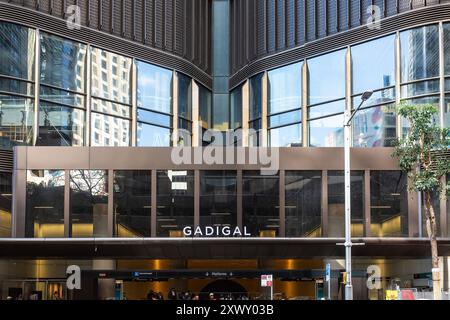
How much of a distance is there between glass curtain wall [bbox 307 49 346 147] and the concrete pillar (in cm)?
1402

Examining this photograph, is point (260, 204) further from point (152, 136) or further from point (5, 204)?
point (5, 204)

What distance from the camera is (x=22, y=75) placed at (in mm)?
37625

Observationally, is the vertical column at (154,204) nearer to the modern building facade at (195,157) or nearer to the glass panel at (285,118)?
the modern building facade at (195,157)

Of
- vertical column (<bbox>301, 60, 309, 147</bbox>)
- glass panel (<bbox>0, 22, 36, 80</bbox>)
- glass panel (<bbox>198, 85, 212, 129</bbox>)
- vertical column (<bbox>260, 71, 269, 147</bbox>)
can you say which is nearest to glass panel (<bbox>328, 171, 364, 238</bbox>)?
vertical column (<bbox>301, 60, 309, 147</bbox>)

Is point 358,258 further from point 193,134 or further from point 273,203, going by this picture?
point 193,134

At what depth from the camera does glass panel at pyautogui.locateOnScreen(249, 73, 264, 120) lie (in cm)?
4638

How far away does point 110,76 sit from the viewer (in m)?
42.3

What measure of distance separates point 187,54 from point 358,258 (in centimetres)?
1856

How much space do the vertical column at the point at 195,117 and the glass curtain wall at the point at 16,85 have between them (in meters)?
12.8

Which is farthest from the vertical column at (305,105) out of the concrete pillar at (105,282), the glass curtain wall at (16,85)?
the glass curtain wall at (16,85)

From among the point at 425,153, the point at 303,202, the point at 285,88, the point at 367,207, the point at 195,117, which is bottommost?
the point at 367,207

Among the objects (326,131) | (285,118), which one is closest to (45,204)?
(285,118)

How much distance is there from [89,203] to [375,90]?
17.3m
